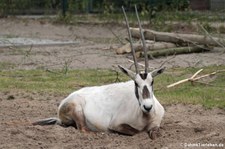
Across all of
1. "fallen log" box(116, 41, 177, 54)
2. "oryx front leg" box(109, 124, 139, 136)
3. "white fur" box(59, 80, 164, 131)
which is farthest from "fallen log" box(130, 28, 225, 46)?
"oryx front leg" box(109, 124, 139, 136)

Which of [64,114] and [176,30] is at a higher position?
[64,114]

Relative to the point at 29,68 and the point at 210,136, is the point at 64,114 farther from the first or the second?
the point at 29,68


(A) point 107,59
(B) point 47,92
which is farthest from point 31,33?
(B) point 47,92

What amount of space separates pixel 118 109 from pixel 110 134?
317mm

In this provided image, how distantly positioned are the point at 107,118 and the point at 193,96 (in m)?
2.28

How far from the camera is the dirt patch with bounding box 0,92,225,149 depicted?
6379 mm

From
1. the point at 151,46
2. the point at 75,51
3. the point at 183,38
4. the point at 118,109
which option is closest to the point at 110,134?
the point at 118,109

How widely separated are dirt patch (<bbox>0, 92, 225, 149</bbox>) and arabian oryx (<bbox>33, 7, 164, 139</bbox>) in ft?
0.42

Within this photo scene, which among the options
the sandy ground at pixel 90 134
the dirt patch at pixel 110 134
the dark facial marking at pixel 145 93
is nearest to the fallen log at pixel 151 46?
the sandy ground at pixel 90 134

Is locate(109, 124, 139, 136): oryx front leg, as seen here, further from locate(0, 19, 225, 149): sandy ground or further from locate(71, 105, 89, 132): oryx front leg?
locate(71, 105, 89, 132): oryx front leg

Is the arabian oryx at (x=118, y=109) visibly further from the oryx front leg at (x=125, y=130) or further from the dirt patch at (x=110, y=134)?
the dirt patch at (x=110, y=134)

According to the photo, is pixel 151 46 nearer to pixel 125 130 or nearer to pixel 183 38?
pixel 183 38

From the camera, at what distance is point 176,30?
20344mm

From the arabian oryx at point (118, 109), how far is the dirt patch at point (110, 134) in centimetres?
13
